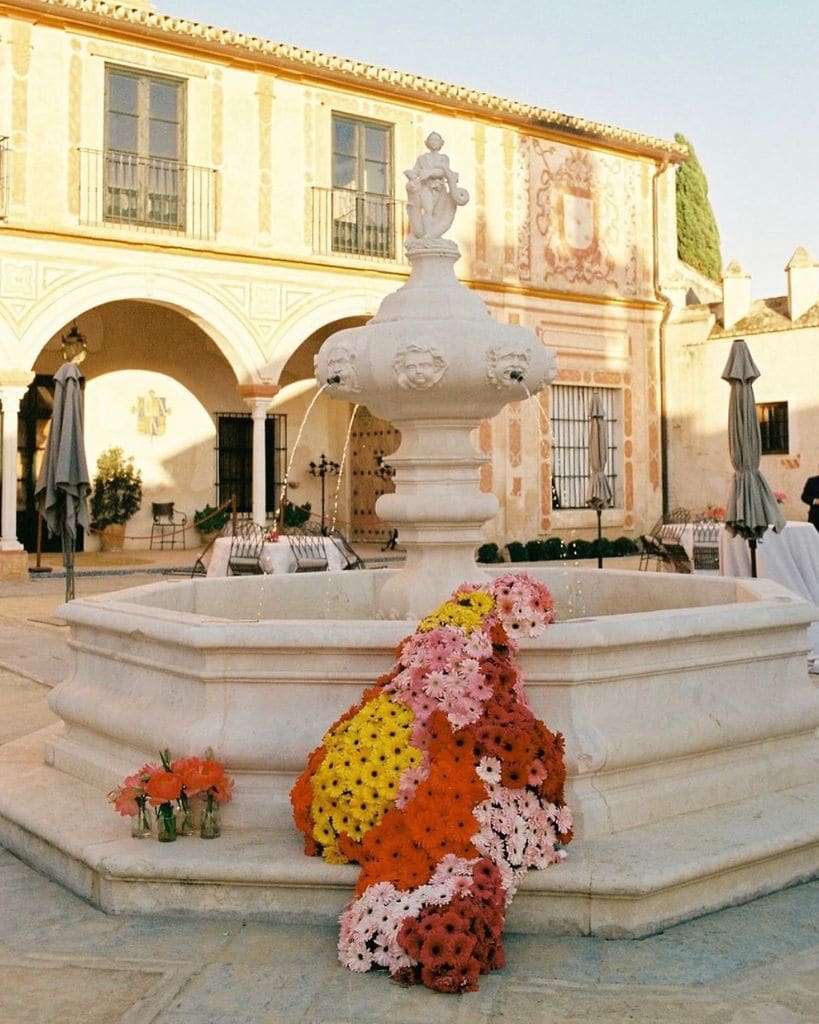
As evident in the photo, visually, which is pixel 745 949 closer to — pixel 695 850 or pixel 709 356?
pixel 695 850

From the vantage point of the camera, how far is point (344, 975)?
2721 mm

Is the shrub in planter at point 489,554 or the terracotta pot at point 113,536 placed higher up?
the terracotta pot at point 113,536

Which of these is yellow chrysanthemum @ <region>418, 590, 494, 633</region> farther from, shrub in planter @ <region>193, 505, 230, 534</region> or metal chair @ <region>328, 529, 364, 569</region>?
shrub in planter @ <region>193, 505, 230, 534</region>

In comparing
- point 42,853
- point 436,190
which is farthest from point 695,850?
point 436,190

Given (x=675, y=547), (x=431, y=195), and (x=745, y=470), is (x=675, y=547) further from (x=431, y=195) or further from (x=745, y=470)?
(x=431, y=195)

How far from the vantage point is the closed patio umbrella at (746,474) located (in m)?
7.56

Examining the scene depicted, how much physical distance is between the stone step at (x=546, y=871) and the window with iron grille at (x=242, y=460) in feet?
51.1

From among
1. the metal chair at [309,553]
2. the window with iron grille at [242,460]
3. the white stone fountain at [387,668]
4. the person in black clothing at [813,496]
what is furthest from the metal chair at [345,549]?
the window with iron grille at [242,460]

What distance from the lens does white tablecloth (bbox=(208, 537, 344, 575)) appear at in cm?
1030

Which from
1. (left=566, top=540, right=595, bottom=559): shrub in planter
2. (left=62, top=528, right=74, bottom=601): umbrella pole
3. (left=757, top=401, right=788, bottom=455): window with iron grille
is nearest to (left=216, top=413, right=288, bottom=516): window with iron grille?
(left=566, top=540, right=595, bottom=559): shrub in planter

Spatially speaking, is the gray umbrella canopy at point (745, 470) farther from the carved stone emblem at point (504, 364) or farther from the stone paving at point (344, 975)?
the stone paving at point (344, 975)

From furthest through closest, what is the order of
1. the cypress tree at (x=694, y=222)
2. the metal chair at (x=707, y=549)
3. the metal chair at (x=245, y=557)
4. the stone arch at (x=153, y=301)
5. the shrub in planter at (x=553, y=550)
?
the cypress tree at (x=694, y=222) < the shrub in planter at (x=553, y=550) < the stone arch at (x=153, y=301) < the metal chair at (x=707, y=549) < the metal chair at (x=245, y=557)

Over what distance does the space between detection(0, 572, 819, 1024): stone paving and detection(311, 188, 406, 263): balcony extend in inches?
558

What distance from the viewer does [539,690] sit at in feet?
11.1
